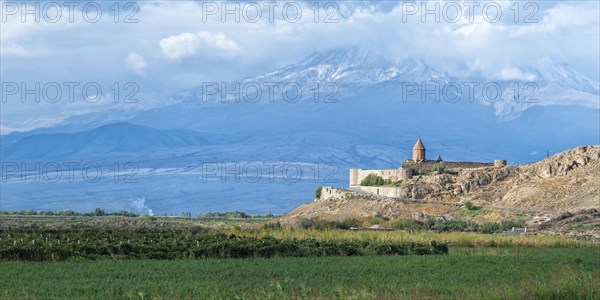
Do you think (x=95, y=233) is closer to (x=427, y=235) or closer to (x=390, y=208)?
(x=427, y=235)

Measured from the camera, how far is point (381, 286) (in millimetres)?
20766

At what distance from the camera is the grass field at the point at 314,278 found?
61.5 ft

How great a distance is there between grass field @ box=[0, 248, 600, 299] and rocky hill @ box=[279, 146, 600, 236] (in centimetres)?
2651

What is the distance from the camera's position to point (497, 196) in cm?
6625

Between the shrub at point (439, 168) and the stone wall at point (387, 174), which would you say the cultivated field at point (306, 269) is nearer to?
the stone wall at point (387, 174)

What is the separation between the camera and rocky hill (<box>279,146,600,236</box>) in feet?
199

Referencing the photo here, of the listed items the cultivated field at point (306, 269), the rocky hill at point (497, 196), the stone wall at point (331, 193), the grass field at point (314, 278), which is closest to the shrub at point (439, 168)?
the rocky hill at point (497, 196)

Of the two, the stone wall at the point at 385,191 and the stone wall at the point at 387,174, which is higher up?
the stone wall at the point at 387,174

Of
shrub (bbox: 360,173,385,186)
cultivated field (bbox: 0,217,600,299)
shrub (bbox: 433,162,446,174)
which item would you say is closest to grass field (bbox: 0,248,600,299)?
cultivated field (bbox: 0,217,600,299)

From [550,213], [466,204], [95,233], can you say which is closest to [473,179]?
[466,204]

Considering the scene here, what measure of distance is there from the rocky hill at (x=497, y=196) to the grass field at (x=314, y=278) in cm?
2651

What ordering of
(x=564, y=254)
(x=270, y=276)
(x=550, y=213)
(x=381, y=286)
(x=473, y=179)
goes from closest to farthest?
(x=381, y=286) → (x=270, y=276) → (x=564, y=254) → (x=550, y=213) → (x=473, y=179)

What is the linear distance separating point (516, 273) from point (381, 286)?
6199mm

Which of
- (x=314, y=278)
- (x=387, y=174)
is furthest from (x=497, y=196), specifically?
(x=314, y=278)
